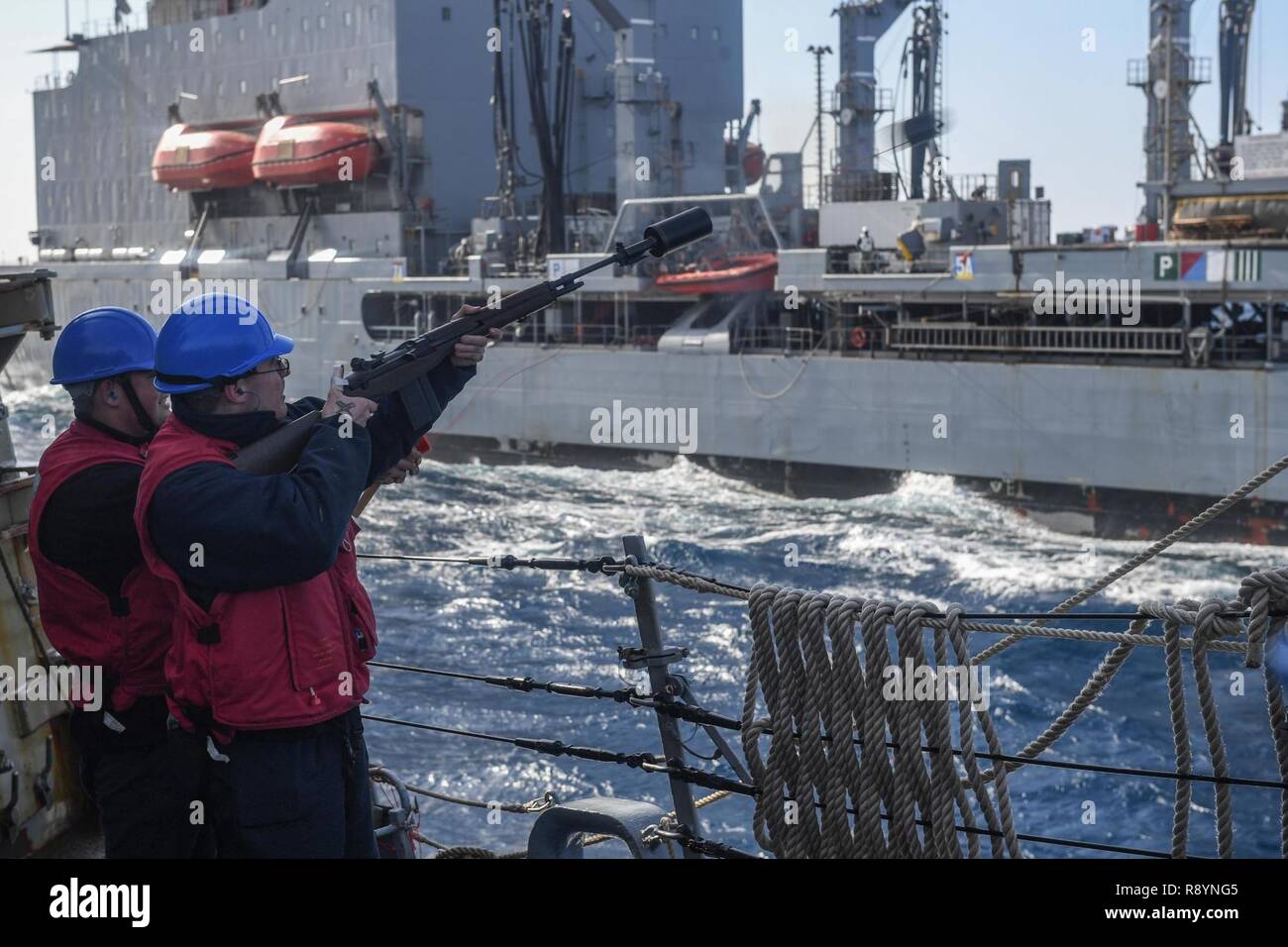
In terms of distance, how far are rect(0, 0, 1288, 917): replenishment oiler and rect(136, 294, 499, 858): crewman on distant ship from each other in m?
0.39

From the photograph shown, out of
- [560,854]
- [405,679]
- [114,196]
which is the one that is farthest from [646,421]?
[560,854]

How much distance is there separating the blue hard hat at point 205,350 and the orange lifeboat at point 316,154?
28.8 metres

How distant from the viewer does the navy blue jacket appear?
2.95 meters

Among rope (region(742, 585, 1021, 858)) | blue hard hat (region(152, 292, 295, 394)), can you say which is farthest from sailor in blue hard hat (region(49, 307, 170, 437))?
rope (region(742, 585, 1021, 858))

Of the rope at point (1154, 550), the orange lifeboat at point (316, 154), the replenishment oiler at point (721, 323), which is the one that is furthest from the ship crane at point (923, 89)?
the rope at point (1154, 550)

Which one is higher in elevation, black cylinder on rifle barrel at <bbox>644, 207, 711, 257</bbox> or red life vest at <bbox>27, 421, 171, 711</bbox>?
black cylinder on rifle barrel at <bbox>644, 207, 711, 257</bbox>

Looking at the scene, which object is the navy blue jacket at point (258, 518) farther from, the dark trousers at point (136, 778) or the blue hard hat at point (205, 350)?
the dark trousers at point (136, 778)

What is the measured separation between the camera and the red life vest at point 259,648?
3043 millimetres

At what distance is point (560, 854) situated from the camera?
3.86 meters
